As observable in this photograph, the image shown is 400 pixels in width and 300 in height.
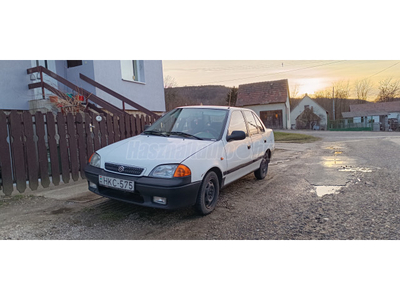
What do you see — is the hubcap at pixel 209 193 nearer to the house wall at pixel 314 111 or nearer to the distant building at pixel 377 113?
the house wall at pixel 314 111

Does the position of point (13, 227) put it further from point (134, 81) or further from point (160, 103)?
point (160, 103)

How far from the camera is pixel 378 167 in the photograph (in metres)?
7.81

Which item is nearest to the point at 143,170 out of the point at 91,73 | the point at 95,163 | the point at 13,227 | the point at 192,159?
the point at 192,159

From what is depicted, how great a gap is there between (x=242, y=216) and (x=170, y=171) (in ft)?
4.55

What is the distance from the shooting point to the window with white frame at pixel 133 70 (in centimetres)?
1150

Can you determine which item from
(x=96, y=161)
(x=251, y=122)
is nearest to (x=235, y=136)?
(x=251, y=122)

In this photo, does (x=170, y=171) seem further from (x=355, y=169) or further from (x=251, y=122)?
(x=355, y=169)

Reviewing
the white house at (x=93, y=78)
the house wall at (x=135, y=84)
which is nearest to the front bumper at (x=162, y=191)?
the white house at (x=93, y=78)

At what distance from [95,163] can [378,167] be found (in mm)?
7433

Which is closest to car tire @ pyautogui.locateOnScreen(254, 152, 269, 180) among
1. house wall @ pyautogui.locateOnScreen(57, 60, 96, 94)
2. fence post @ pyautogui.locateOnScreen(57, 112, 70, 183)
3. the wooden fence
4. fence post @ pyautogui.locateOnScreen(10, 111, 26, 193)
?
the wooden fence

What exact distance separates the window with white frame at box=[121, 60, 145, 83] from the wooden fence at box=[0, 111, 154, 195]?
5.09 meters

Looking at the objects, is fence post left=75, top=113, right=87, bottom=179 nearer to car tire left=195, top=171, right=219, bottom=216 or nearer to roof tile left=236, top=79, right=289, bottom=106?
car tire left=195, top=171, right=219, bottom=216

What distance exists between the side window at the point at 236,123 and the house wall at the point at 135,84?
21.2 ft

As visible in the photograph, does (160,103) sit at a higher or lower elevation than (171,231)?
higher
